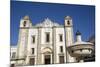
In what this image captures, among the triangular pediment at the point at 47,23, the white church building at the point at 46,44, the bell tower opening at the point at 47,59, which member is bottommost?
the bell tower opening at the point at 47,59

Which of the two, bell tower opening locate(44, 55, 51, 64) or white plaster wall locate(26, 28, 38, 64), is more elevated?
white plaster wall locate(26, 28, 38, 64)

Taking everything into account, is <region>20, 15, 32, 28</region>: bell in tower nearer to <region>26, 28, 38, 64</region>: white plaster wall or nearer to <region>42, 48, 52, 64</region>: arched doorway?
<region>26, 28, 38, 64</region>: white plaster wall

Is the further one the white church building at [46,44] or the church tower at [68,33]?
the church tower at [68,33]

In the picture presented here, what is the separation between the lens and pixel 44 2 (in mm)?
2611

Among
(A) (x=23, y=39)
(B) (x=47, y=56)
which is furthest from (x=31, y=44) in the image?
(B) (x=47, y=56)

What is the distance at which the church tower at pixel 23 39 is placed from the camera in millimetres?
2479

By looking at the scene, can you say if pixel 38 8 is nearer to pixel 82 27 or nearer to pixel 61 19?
pixel 61 19

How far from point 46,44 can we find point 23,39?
0.92ft

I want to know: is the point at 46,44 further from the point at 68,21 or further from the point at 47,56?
the point at 68,21

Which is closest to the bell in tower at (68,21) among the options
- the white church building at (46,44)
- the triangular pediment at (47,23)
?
the white church building at (46,44)

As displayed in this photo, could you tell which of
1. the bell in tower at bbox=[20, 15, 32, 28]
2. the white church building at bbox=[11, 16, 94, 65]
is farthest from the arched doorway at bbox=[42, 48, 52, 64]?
the bell in tower at bbox=[20, 15, 32, 28]

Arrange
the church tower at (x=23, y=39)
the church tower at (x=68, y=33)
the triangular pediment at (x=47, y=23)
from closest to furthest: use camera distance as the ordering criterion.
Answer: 1. the church tower at (x=23, y=39)
2. the triangular pediment at (x=47, y=23)
3. the church tower at (x=68, y=33)

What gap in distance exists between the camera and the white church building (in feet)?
8.18

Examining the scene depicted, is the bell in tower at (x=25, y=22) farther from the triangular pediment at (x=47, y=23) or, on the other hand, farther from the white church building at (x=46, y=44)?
the triangular pediment at (x=47, y=23)
